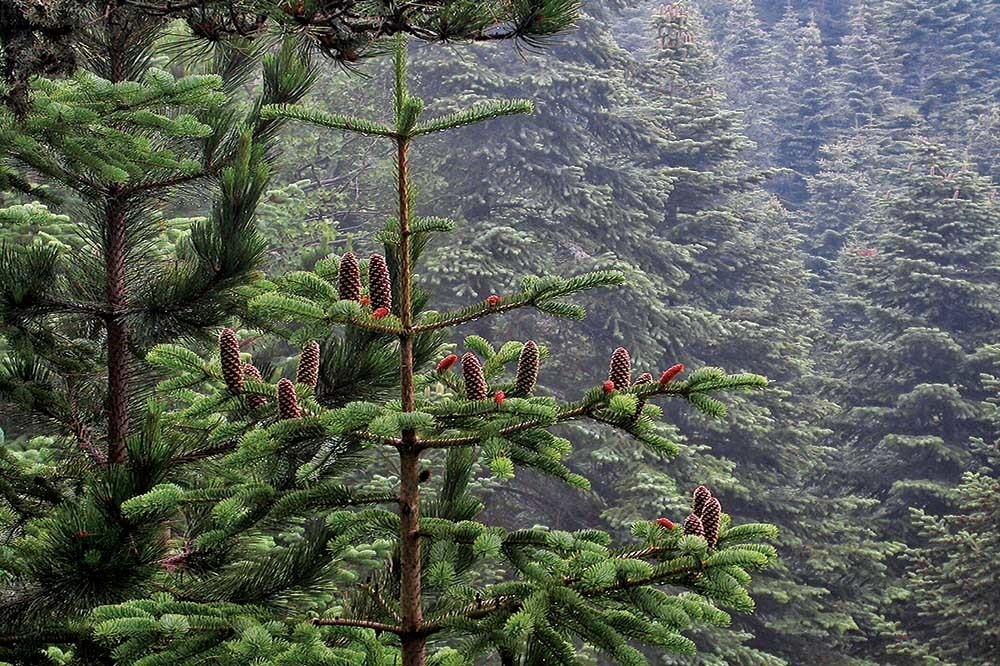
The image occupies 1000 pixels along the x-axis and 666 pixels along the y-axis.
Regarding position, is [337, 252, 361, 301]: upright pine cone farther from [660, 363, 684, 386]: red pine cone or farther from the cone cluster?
the cone cluster

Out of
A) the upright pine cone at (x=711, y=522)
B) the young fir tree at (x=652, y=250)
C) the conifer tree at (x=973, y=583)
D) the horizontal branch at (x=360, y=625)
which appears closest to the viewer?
the upright pine cone at (x=711, y=522)

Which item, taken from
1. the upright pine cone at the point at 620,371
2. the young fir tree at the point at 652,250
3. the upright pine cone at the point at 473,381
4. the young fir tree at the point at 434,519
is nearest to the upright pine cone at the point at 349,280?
the young fir tree at the point at 434,519

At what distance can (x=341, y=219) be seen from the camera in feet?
64.8

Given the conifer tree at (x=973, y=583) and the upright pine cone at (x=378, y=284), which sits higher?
the upright pine cone at (x=378, y=284)

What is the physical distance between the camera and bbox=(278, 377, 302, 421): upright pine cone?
243 centimetres

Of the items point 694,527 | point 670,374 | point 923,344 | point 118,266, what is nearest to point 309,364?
point 670,374

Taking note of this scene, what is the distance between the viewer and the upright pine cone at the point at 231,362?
2.51 metres

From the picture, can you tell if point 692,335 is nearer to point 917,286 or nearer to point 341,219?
point 917,286

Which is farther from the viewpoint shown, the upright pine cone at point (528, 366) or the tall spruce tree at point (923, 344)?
the tall spruce tree at point (923, 344)

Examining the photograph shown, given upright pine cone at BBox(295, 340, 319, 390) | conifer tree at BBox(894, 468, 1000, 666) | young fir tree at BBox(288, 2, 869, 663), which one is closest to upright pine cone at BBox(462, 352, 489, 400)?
upright pine cone at BBox(295, 340, 319, 390)

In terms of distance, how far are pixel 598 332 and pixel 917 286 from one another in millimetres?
5742

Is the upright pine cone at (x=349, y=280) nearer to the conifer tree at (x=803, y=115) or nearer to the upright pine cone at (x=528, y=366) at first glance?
the upright pine cone at (x=528, y=366)

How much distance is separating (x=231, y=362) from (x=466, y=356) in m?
0.58

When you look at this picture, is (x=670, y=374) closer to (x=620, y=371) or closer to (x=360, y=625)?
(x=620, y=371)
